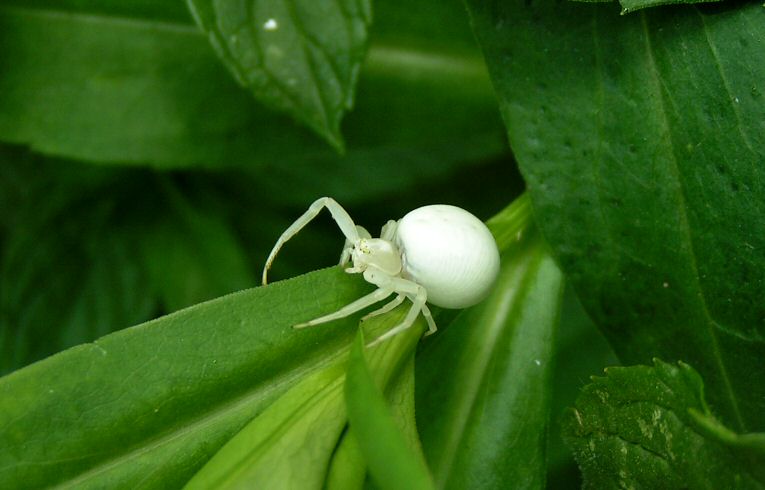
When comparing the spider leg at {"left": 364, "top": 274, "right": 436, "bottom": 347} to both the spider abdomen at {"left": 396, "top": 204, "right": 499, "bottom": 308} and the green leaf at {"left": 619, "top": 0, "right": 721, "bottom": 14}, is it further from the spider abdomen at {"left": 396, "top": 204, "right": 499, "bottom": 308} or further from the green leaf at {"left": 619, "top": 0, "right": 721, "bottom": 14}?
the green leaf at {"left": 619, "top": 0, "right": 721, "bottom": 14}

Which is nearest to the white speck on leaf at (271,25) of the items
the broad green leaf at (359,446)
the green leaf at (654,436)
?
the broad green leaf at (359,446)

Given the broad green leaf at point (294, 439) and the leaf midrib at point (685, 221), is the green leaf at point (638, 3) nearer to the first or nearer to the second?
the leaf midrib at point (685, 221)

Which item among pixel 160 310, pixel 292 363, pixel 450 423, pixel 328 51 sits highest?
pixel 328 51

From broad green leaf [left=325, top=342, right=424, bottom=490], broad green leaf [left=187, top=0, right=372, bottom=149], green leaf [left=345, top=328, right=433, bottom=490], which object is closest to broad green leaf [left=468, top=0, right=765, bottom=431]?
broad green leaf [left=187, top=0, right=372, bottom=149]

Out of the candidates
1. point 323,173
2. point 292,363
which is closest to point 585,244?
point 292,363

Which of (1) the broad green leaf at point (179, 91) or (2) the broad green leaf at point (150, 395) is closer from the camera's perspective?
(2) the broad green leaf at point (150, 395)

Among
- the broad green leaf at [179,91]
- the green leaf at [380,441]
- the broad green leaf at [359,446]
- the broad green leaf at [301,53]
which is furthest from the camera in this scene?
the broad green leaf at [179,91]

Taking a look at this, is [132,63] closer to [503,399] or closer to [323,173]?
[323,173]
